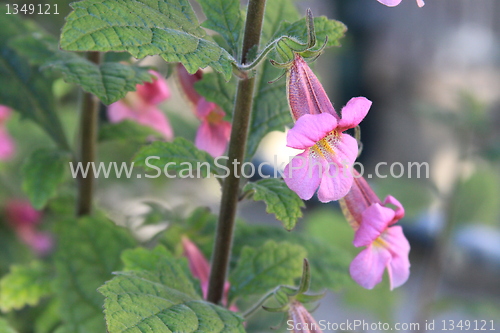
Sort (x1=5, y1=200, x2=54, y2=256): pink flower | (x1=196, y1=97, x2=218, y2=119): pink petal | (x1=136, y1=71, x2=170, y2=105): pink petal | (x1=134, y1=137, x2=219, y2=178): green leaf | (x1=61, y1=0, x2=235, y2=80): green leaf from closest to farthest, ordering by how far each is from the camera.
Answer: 1. (x1=61, y1=0, x2=235, y2=80): green leaf
2. (x1=134, y1=137, x2=219, y2=178): green leaf
3. (x1=196, y1=97, x2=218, y2=119): pink petal
4. (x1=136, y1=71, x2=170, y2=105): pink petal
5. (x1=5, y1=200, x2=54, y2=256): pink flower

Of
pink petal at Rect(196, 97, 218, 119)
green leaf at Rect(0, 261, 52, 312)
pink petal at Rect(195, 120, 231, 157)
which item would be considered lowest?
green leaf at Rect(0, 261, 52, 312)

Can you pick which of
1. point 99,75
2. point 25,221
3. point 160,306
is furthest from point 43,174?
point 25,221

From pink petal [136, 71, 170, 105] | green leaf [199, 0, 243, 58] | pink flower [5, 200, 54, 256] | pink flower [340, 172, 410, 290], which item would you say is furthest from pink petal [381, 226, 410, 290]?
pink flower [5, 200, 54, 256]

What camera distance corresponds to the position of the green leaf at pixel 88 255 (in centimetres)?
63

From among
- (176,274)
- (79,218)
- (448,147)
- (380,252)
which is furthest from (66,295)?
(448,147)

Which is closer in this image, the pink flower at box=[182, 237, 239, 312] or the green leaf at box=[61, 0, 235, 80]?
the green leaf at box=[61, 0, 235, 80]

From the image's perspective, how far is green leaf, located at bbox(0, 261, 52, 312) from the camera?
64 centimetres

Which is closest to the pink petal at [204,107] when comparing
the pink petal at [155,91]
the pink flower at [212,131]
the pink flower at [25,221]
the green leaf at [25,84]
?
the pink flower at [212,131]

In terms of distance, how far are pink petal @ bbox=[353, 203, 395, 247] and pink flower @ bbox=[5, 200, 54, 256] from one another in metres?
0.85

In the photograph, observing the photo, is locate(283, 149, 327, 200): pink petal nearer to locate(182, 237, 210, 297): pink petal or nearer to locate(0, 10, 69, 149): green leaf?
locate(182, 237, 210, 297): pink petal

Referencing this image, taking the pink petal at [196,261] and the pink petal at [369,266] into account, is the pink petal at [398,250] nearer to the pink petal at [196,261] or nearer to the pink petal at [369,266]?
the pink petal at [369,266]

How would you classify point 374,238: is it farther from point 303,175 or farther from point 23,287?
point 23,287

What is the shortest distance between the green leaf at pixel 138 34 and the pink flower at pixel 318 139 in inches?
2.7

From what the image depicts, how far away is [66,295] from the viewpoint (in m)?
0.62
